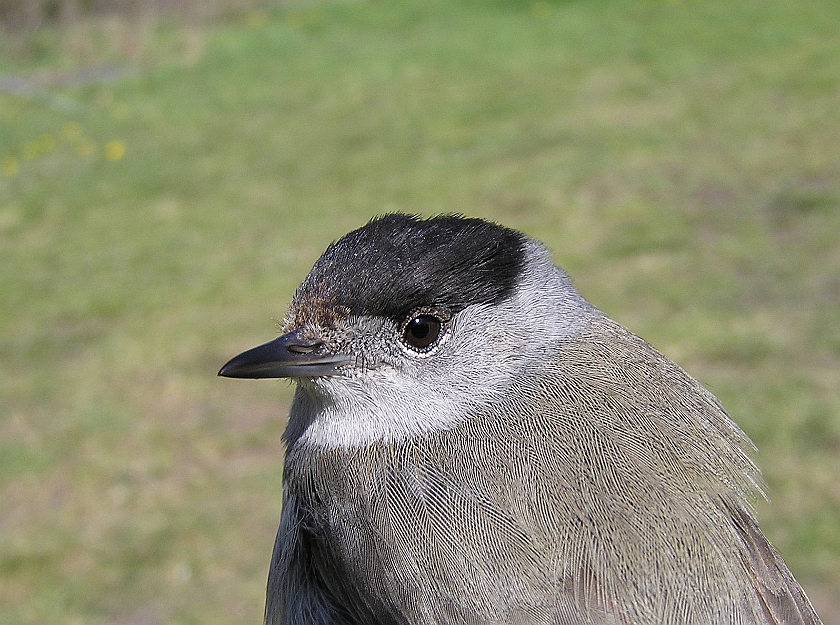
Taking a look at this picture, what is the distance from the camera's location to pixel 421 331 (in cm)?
251

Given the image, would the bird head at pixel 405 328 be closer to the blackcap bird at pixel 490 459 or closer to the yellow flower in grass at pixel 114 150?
the blackcap bird at pixel 490 459

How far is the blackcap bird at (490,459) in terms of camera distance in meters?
2.03

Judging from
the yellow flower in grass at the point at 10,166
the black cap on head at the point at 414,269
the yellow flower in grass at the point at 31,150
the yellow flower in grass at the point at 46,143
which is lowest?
the yellow flower in grass at the point at 46,143

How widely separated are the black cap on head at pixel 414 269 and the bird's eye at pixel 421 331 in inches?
1.5

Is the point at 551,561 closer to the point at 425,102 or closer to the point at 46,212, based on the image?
the point at 46,212

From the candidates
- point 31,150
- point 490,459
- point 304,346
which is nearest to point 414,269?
point 304,346

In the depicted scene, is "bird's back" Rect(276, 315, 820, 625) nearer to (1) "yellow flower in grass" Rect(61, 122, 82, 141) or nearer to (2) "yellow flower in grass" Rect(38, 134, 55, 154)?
(2) "yellow flower in grass" Rect(38, 134, 55, 154)

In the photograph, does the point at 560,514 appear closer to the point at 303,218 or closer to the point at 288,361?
the point at 288,361

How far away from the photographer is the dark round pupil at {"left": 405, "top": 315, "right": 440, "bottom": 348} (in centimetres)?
251

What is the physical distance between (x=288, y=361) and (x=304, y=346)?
2.9 inches

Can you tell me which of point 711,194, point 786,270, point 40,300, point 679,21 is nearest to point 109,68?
point 40,300

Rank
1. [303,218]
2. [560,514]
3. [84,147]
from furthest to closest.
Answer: [84,147], [303,218], [560,514]

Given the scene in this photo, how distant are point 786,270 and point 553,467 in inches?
232

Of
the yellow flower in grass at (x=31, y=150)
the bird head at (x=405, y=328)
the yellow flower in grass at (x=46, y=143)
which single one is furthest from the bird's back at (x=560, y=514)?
the yellow flower in grass at (x=46, y=143)
